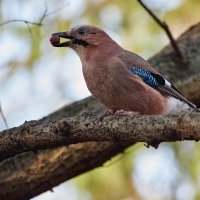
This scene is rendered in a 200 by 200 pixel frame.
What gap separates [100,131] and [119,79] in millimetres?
1536

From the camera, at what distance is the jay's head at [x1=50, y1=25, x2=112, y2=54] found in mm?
6438

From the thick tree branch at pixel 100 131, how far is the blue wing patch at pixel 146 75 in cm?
158

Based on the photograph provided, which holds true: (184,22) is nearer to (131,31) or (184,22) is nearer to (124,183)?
(131,31)

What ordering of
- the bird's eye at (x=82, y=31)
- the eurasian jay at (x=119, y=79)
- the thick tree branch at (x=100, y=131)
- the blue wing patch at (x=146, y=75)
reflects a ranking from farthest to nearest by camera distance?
the bird's eye at (x=82, y=31), the blue wing patch at (x=146, y=75), the eurasian jay at (x=119, y=79), the thick tree branch at (x=100, y=131)

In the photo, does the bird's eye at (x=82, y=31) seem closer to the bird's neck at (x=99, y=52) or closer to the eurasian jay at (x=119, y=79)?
the eurasian jay at (x=119, y=79)

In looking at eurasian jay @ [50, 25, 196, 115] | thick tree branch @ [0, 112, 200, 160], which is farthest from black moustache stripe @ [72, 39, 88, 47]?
thick tree branch @ [0, 112, 200, 160]

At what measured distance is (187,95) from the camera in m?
6.79

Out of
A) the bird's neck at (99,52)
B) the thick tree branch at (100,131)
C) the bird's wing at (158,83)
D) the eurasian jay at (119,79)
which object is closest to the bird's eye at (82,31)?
the eurasian jay at (119,79)

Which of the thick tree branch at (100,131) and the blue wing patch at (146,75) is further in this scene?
the blue wing patch at (146,75)

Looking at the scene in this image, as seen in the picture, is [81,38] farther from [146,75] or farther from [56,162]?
[56,162]

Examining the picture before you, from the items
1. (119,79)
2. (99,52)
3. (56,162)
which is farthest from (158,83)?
(56,162)

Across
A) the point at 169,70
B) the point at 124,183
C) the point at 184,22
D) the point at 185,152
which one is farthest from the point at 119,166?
the point at 184,22

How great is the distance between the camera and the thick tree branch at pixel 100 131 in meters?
3.91

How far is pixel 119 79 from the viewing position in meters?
5.90
